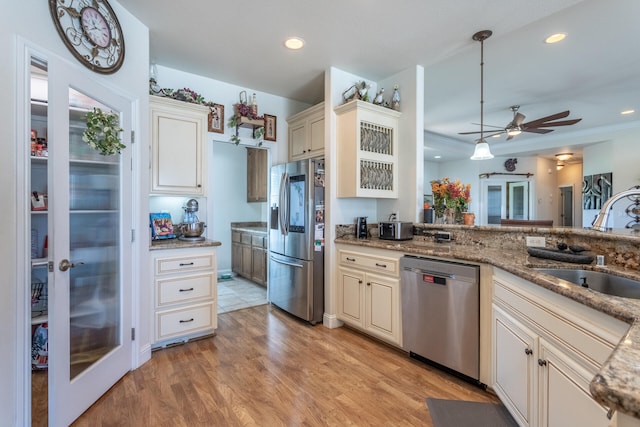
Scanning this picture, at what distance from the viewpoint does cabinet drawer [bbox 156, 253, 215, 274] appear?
8.66 ft

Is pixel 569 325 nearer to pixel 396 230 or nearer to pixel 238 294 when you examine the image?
pixel 396 230

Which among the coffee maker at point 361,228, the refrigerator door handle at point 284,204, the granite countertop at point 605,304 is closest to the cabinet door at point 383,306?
the granite countertop at point 605,304

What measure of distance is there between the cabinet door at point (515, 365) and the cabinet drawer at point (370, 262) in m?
0.86

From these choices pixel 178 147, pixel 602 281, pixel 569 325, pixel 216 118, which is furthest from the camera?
pixel 216 118

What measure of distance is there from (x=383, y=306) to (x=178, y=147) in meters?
2.44

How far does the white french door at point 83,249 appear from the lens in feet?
5.43

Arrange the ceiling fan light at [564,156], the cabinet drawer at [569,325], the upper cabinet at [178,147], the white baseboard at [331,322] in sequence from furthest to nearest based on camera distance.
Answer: the ceiling fan light at [564,156] → the white baseboard at [331,322] → the upper cabinet at [178,147] → the cabinet drawer at [569,325]

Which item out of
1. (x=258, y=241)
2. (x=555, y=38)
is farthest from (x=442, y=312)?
(x=258, y=241)

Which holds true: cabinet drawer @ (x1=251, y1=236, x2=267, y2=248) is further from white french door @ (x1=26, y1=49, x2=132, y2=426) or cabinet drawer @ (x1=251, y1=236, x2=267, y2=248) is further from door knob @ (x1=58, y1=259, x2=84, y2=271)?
door knob @ (x1=58, y1=259, x2=84, y2=271)

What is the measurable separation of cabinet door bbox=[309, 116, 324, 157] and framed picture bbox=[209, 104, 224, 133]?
103 centimetres

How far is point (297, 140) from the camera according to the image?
3.92 meters

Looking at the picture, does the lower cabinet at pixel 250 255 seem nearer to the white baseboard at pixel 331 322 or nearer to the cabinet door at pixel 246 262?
the cabinet door at pixel 246 262

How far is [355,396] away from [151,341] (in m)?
1.75

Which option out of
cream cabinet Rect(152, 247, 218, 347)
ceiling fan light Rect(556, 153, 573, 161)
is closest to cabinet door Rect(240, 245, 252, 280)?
cream cabinet Rect(152, 247, 218, 347)
